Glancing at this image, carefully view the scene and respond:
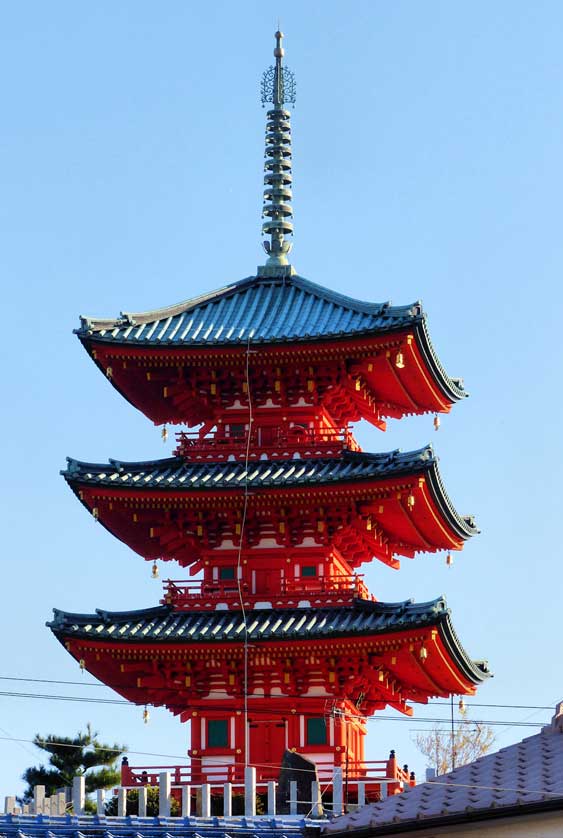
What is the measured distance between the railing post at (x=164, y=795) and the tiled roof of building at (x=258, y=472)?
28.4ft

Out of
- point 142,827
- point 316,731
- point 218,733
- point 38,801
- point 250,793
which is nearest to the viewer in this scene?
point 142,827

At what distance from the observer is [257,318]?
5644 cm

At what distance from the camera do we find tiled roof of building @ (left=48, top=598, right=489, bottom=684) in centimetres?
5094

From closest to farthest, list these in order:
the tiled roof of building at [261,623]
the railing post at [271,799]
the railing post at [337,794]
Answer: the railing post at [271,799]
the railing post at [337,794]
the tiled roof of building at [261,623]

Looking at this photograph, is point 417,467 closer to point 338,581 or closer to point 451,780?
point 338,581

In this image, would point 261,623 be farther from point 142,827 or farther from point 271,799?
point 142,827

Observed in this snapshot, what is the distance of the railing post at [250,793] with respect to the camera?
1796 inches

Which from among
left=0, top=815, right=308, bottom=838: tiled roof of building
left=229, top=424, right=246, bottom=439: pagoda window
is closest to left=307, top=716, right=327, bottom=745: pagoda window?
left=0, top=815, right=308, bottom=838: tiled roof of building

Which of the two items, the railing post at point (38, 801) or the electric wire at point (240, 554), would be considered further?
the electric wire at point (240, 554)

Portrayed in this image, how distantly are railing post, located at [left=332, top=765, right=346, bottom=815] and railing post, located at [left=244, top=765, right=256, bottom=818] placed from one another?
1837 millimetres

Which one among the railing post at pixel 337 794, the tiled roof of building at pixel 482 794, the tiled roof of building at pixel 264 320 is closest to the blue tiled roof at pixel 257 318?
the tiled roof of building at pixel 264 320

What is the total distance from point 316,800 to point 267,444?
11422 millimetres

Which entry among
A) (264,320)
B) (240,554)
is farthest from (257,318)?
(240,554)

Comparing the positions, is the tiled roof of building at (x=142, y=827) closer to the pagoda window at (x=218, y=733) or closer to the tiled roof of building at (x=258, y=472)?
the pagoda window at (x=218, y=733)
